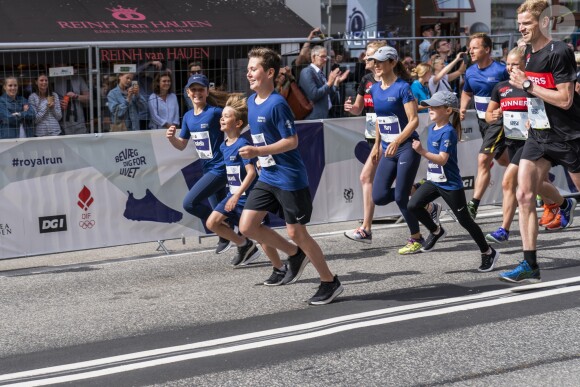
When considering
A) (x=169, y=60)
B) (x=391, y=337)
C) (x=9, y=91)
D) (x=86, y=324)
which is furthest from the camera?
(x=169, y=60)

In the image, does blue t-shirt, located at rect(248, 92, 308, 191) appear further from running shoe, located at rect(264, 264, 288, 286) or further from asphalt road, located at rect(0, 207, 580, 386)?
running shoe, located at rect(264, 264, 288, 286)

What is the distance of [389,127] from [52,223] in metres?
3.27

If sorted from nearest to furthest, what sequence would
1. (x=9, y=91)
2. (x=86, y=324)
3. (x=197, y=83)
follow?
(x=86, y=324)
(x=197, y=83)
(x=9, y=91)

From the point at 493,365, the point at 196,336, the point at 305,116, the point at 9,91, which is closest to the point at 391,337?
the point at 493,365

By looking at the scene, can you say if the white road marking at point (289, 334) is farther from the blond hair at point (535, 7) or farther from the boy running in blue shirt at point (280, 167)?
the blond hair at point (535, 7)

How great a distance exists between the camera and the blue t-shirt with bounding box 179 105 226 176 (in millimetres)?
9617

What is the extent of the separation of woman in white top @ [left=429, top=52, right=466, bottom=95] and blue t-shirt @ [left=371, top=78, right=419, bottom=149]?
13.7 feet

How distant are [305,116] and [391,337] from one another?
6083 mm

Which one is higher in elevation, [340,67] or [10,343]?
[340,67]

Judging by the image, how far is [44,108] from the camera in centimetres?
1205

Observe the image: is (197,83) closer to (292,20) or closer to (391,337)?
(391,337)

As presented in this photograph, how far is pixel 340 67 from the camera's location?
13609 mm

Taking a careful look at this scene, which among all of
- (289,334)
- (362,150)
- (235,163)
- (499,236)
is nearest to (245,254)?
(235,163)

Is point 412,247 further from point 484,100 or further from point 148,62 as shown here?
point 148,62
